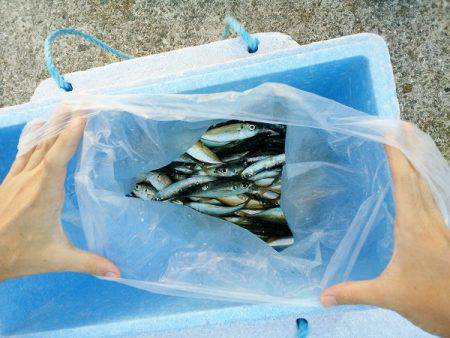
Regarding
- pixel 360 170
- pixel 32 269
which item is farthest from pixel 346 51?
pixel 32 269

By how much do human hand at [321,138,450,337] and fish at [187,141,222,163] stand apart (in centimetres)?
61

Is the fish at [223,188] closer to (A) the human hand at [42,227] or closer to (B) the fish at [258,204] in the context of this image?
(B) the fish at [258,204]

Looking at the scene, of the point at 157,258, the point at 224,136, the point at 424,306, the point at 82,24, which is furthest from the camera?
the point at 82,24

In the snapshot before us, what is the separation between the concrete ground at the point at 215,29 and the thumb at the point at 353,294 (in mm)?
1182

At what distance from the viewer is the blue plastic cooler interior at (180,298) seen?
101cm

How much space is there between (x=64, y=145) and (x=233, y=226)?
1.58ft

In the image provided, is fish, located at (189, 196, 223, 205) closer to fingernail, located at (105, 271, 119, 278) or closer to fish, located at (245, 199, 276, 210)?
fish, located at (245, 199, 276, 210)

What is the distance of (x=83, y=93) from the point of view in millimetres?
1118

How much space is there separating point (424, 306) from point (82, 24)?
1.73 metres

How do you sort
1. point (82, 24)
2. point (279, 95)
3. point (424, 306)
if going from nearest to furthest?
point (424, 306) < point (279, 95) < point (82, 24)

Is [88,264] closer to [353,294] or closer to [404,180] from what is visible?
[353,294]

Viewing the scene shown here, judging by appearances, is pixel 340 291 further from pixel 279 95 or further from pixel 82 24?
pixel 82 24

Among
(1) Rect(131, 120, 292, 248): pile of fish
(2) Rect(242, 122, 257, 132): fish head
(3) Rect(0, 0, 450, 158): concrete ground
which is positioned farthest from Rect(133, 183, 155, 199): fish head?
(3) Rect(0, 0, 450, 158): concrete ground

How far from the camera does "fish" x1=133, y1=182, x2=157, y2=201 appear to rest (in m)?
1.42
